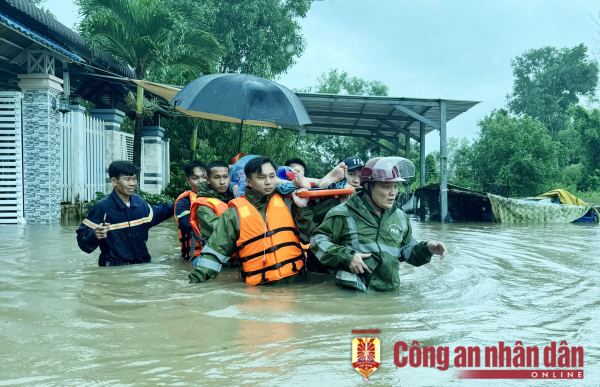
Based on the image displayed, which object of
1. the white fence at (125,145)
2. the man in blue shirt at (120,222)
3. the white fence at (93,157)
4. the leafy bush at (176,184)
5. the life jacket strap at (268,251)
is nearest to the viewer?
the life jacket strap at (268,251)

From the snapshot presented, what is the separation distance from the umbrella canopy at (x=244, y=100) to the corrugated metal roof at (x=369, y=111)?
731 cm

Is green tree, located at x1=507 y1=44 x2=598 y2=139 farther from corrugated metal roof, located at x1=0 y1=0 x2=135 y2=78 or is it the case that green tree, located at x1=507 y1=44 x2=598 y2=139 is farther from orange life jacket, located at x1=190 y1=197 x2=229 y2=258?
orange life jacket, located at x1=190 y1=197 x2=229 y2=258

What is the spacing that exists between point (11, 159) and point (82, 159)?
7.64 ft

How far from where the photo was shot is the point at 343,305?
165 inches

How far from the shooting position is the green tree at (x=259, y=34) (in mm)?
27531

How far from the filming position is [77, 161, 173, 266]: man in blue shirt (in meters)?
5.35

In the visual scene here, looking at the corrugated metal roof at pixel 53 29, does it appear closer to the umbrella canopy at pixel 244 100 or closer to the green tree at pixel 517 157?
the umbrella canopy at pixel 244 100

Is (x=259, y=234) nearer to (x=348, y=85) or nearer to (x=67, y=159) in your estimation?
(x=67, y=159)

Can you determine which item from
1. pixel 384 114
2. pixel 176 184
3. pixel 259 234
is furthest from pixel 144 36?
pixel 259 234

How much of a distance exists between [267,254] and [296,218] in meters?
0.45

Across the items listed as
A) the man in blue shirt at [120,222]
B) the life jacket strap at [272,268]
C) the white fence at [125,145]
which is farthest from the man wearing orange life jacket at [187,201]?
the white fence at [125,145]

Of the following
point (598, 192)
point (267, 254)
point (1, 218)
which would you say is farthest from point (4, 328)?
point (598, 192)

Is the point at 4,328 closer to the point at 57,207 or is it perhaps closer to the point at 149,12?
the point at 57,207

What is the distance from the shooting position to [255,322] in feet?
12.1
